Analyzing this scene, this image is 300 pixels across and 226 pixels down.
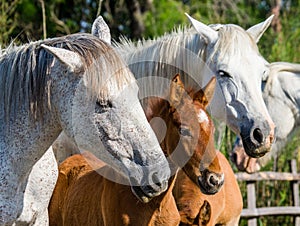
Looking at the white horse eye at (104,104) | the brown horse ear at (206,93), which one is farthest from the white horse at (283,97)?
the white horse eye at (104,104)

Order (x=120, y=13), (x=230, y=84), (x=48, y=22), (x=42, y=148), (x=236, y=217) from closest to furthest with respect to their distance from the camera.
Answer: (x=42, y=148), (x=230, y=84), (x=236, y=217), (x=48, y=22), (x=120, y=13)

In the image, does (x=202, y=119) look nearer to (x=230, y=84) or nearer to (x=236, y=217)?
(x=230, y=84)

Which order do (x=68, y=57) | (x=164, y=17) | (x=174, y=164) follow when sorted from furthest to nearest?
(x=164, y=17) → (x=174, y=164) → (x=68, y=57)

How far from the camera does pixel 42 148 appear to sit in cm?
356

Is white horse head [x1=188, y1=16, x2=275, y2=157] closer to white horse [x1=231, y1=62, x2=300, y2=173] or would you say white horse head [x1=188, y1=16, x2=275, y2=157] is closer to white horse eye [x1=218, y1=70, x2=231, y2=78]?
white horse eye [x1=218, y1=70, x2=231, y2=78]

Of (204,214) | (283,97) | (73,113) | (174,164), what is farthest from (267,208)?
(73,113)

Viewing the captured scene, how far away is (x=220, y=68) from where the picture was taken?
4.95 meters

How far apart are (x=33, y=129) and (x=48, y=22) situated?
10.3 meters

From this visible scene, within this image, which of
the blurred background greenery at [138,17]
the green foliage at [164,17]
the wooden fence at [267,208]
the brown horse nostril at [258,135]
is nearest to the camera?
the brown horse nostril at [258,135]

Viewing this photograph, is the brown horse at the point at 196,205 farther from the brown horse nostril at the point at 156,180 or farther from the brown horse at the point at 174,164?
the brown horse nostril at the point at 156,180

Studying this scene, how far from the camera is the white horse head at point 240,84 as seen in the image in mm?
4742

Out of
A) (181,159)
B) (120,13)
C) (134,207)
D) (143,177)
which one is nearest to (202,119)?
(181,159)

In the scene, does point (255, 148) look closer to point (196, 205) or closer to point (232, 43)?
point (196, 205)

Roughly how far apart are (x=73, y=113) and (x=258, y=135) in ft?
5.63
